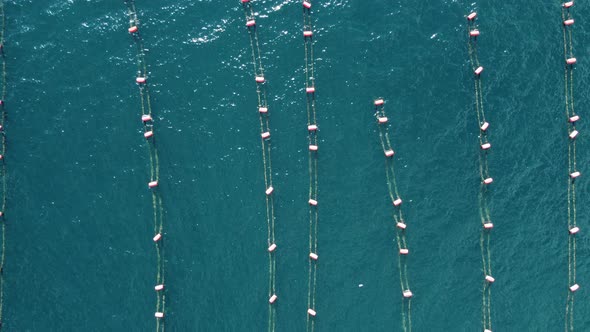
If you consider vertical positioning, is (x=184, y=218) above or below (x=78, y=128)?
below

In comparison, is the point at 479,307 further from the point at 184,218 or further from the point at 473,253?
the point at 184,218

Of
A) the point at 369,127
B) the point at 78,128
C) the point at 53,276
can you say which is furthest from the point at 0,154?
the point at 369,127

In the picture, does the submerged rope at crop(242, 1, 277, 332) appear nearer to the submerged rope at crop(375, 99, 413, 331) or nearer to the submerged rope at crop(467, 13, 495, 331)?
the submerged rope at crop(375, 99, 413, 331)

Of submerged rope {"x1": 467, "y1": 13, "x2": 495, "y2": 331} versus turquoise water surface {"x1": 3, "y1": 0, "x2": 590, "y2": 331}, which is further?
submerged rope {"x1": 467, "y1": 13, "x2": 495, "y2": 331}

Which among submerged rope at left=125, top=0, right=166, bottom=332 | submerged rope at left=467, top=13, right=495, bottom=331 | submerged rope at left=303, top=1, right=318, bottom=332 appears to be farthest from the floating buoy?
submerged rope at left=125, top=0, right=166, bottom=332

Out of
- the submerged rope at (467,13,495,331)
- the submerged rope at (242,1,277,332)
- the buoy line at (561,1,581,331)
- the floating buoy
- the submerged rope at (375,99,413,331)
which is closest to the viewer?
the submerged rope at (242,1,277,332)

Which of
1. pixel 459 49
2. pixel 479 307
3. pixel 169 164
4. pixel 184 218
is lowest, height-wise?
pixel 479 307

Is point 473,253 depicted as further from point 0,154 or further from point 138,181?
point 0,154
